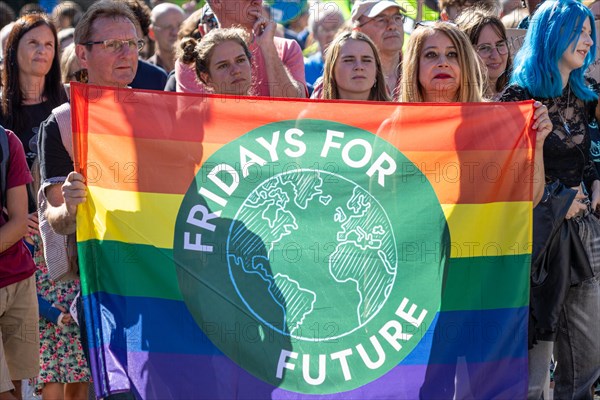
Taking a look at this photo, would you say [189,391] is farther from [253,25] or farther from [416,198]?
[253,25]

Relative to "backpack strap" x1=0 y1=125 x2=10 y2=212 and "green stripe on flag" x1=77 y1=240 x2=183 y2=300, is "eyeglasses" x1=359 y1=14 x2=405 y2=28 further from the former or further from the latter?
"green stripe on flag" x1=77 y1=240 x2=183 y2=300

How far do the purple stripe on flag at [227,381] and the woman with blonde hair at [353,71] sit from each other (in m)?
1.66

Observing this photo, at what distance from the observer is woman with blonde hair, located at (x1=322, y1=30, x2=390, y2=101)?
5758 mm

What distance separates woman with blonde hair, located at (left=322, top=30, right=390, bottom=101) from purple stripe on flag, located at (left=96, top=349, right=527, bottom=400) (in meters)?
1.66

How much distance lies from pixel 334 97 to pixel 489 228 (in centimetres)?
130

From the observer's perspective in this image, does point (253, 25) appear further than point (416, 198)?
Yes

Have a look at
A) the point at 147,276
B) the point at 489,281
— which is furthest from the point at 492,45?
the point at 147,276

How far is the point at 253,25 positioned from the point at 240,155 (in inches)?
77.1

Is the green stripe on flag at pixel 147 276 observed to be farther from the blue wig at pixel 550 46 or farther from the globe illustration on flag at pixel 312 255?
the blue wig at pixel 550 46

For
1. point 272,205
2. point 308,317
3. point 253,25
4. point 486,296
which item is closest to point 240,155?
point 272,205

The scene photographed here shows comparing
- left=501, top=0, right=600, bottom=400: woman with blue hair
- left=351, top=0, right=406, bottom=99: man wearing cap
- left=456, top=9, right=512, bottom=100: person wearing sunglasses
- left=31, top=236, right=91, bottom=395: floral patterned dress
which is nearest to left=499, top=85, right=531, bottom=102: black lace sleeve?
left=501, top=0, right=600, bottom=400: woman with blue hair

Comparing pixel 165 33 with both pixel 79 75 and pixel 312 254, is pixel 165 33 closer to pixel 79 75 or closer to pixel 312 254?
pixel 79 75

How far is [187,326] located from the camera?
4684 mm

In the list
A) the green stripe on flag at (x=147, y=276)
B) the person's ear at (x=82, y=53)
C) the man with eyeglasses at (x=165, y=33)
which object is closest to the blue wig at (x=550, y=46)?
the green stripe on flag at (x=147, y=276)
